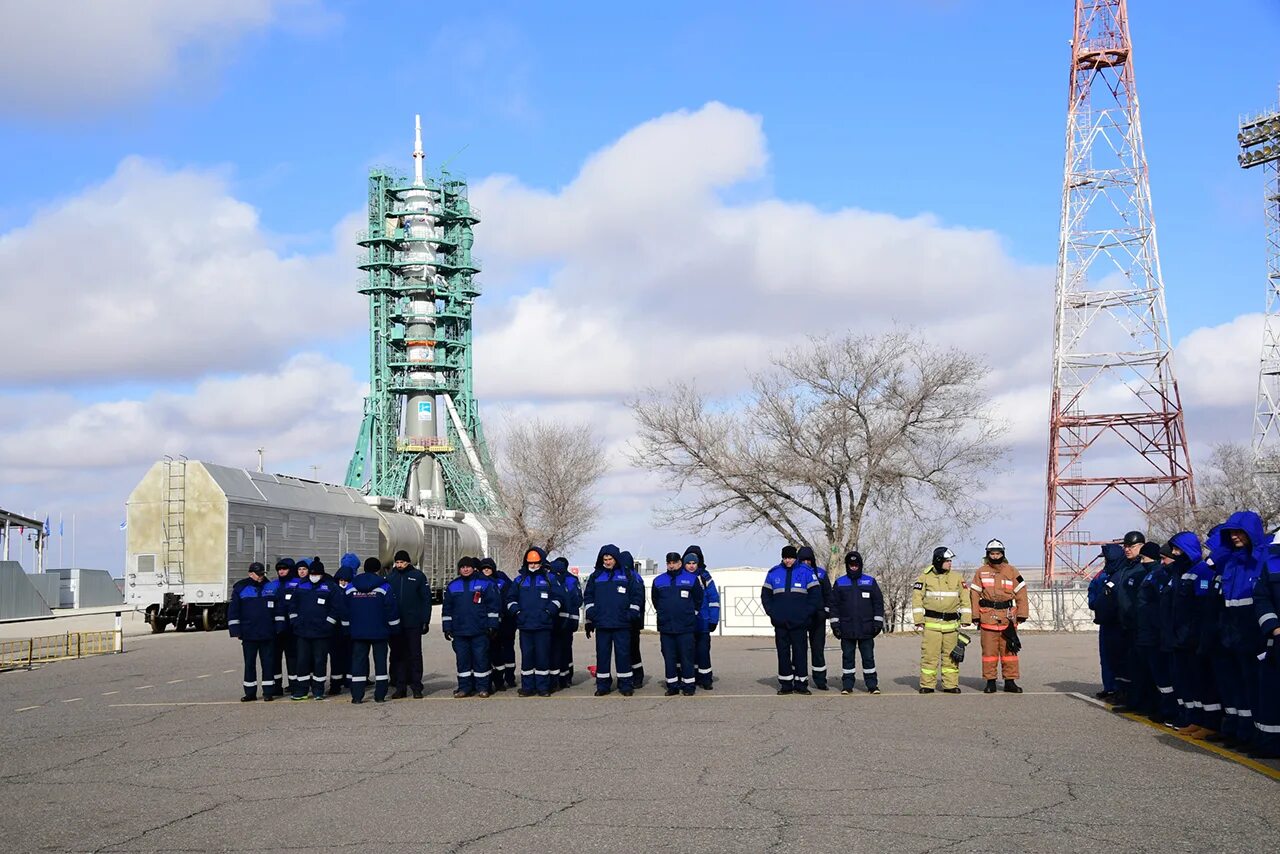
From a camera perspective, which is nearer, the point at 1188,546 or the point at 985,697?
the point at 1188,546

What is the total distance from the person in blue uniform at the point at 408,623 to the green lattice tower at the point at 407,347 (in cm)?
6668

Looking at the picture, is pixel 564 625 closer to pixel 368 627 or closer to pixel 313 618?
pixel 368 627

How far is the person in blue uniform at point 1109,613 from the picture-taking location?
579 inches

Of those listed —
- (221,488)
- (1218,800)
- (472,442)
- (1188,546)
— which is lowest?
(1218,800)

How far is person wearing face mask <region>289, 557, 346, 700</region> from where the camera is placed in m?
16.6

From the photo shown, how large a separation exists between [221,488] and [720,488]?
1366 centimetres

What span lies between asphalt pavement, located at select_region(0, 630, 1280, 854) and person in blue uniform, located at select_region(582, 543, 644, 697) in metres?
0.32

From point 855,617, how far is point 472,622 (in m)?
4.90

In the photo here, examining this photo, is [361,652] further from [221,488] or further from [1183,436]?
[1183,436]

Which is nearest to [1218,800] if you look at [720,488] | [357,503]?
[720,488]

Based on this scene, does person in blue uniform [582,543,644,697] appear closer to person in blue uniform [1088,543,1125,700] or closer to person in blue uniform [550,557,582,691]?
person in blue uniform [550,557,582,691]

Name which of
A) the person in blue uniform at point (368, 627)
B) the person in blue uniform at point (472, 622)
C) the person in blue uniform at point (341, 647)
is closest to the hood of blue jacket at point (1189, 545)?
the person in blue uniform at point (472, 622)

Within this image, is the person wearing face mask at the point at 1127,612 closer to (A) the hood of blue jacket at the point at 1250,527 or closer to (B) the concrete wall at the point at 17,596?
(A) the hood of blue jacket at the point at 1250,527

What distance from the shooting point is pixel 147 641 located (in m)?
32.5
